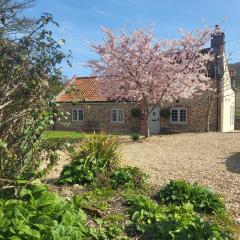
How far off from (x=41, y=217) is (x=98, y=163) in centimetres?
390

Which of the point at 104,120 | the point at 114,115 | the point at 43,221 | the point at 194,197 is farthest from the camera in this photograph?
the point at 104,120

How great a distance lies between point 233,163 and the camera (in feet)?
39.5

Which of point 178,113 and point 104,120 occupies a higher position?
point 178,113

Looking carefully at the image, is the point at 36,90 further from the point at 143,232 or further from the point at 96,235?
the point at 143,232

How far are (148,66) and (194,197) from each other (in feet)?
49.9

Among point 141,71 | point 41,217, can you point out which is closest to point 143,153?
point 141,71

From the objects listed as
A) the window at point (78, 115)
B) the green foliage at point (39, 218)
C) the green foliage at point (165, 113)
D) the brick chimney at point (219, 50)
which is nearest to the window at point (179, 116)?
the green foliage at point (165, 113)

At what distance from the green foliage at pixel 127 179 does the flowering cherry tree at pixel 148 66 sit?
13393 mm

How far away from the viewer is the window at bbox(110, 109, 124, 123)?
100 ft

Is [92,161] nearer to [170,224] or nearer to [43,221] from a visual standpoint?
[170,224]

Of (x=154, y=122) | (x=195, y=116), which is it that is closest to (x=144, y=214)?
(x=195, y=116)

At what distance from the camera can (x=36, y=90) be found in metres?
4.80

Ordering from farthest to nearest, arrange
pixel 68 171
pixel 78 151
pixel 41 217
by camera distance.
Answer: pixel 78 151
pixel 68 171
pixel 41 217

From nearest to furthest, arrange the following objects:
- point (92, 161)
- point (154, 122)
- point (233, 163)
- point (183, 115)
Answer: point (92, 161), point (233, 163), point (183, 115), point (154, 122)
